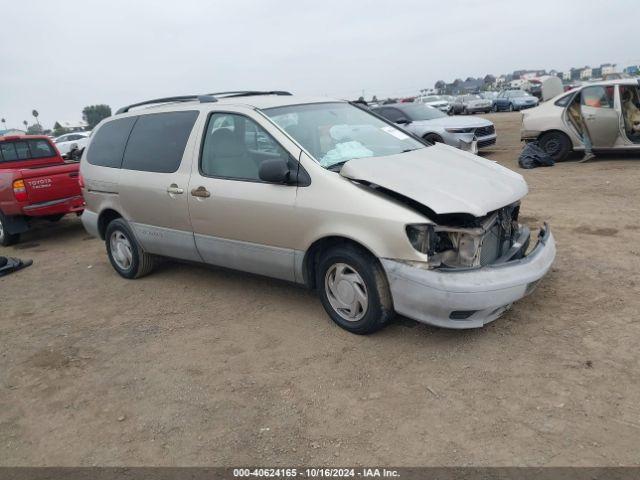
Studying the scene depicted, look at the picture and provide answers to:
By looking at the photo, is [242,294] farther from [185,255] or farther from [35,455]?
[35,455]

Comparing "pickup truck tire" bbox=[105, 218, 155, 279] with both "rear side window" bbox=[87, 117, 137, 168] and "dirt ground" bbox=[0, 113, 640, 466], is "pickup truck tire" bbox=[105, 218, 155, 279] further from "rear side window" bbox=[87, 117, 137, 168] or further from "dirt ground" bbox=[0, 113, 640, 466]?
"rear side window" bbox=[87, 117, 137, 168]

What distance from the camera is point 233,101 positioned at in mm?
4582

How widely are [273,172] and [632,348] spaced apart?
274cm

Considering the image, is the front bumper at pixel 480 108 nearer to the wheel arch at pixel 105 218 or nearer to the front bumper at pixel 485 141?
the front bumper at pixel 485 141

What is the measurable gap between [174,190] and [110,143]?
1.47 metres

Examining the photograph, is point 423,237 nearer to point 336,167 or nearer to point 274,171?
point 336,167

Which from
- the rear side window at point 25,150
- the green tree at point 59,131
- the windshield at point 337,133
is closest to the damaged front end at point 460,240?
the windshield at point 337,133

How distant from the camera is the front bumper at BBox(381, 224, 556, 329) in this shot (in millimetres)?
3289

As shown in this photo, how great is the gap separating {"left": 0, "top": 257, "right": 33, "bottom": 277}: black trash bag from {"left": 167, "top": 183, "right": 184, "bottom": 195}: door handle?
3230mm

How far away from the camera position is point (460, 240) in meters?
3.48

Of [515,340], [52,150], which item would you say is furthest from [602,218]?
[52,150]

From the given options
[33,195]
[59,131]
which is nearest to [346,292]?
[33,195]

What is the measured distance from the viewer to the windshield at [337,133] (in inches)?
160

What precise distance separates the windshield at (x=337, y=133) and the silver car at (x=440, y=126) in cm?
664
